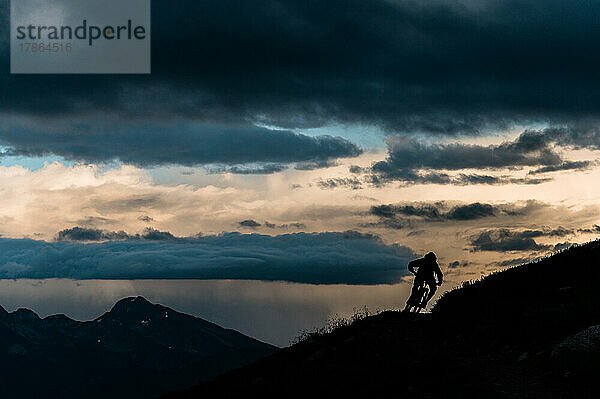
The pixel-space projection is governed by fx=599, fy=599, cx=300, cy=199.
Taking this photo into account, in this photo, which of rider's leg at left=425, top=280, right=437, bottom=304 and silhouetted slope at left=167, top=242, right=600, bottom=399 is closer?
silhouetted slope at left=167, top=242, right=600, bottom=399

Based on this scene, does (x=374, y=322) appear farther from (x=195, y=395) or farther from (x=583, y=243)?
(x=583, y=243)

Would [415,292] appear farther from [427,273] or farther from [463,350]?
[463,350]

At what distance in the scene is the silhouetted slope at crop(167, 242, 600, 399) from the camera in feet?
50.2

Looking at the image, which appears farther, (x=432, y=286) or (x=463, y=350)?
(x=432, y=286)

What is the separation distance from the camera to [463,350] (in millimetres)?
19766

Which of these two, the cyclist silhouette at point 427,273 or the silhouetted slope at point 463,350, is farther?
the cyclist silhouette at point 427,273

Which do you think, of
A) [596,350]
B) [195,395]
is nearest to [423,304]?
[195,395]

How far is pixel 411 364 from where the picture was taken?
17375 mm

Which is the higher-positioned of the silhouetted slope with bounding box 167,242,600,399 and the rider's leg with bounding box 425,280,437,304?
the rider's leg with bounding box 425,280,437,304

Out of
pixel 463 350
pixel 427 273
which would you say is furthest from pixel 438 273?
pixel 463 350

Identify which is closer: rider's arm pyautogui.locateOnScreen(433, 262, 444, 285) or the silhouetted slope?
the silhouetted slope

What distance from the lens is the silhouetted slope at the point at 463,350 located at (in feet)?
50.2

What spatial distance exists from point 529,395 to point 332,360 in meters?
7.08

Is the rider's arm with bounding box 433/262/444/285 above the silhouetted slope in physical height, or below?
A: above
